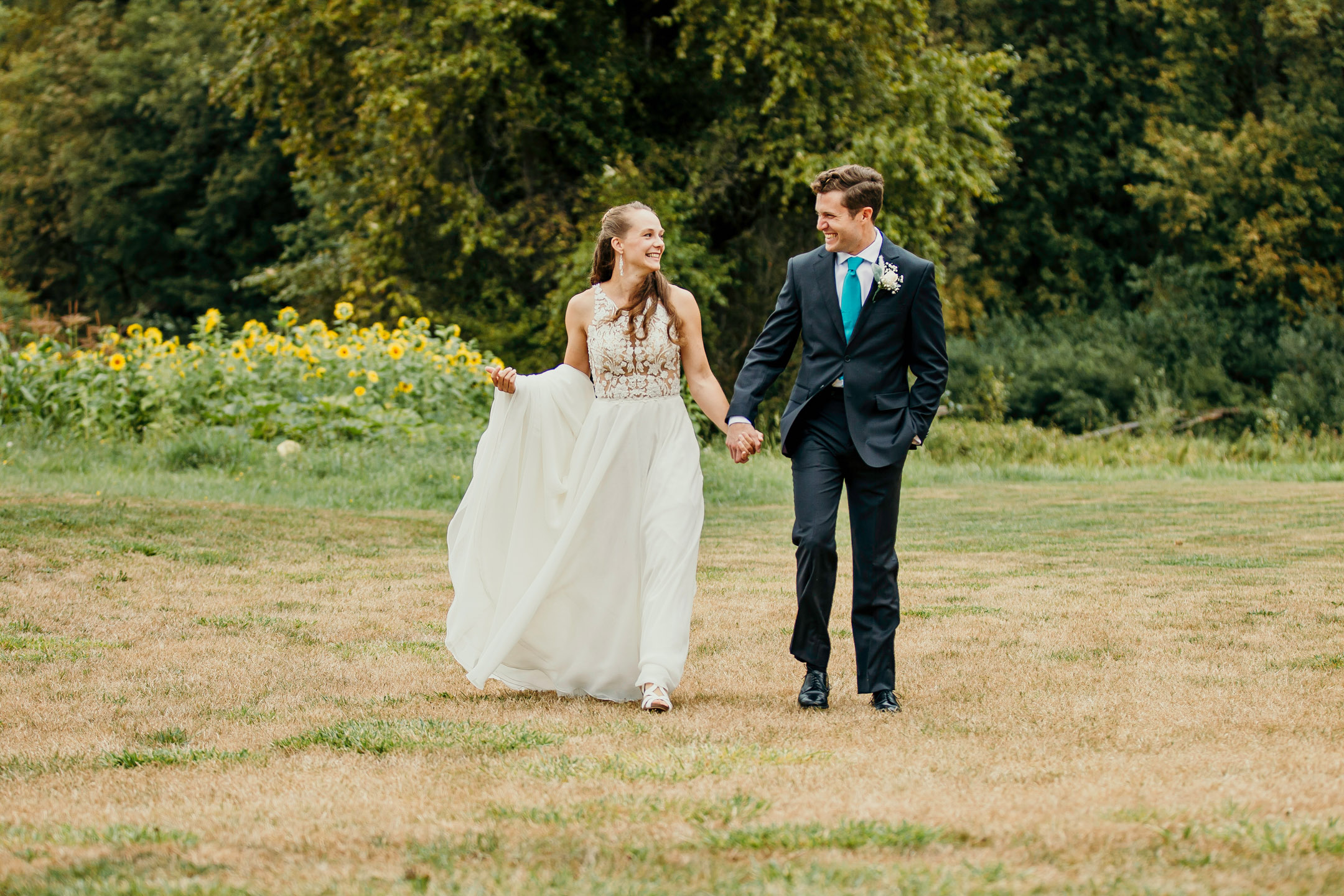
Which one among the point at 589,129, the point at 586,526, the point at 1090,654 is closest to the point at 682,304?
the point at 586,526

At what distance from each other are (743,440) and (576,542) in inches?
33.9

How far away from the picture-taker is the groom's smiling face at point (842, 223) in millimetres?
5402

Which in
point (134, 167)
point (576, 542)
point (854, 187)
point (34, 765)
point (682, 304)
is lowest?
point (34, 765)

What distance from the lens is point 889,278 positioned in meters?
5.32

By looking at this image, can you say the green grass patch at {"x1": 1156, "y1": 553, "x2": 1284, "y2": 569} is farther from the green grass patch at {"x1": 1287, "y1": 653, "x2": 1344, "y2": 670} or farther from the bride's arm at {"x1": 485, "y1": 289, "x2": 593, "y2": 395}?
the bride's arm at {"x1": 485, "y1": 289, "x2": 593, "y2": 395}

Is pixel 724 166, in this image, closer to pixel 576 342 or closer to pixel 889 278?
pixel 576 342

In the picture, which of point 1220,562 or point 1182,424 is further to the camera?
point 1182,424

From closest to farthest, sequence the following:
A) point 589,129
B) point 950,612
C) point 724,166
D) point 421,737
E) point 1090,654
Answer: point 421,737, point 1090,654, point 950,612, point 724,166, point 589,129

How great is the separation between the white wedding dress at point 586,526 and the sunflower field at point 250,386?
383 inches

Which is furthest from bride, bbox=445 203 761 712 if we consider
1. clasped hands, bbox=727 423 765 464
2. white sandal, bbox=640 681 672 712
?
clasped hands, bbox=727 423 765 464

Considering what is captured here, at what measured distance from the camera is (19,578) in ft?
28.3

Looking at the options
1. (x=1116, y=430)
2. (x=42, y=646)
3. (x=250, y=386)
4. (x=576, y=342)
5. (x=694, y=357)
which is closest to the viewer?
(x=694, y=357)

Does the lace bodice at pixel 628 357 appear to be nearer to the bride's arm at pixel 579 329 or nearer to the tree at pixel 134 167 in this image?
the bride's arm at pixel 579 329

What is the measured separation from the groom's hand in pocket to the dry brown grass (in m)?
1.27
